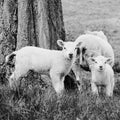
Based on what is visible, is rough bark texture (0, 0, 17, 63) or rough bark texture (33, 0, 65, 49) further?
rough bark texture (0, 0, 17, 63)

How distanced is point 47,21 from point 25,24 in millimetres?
446

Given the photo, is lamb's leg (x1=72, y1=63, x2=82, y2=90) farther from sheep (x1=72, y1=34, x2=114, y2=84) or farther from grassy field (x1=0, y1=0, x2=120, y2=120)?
grassy field (x1=0, y1=0, x2=120, y2=120)

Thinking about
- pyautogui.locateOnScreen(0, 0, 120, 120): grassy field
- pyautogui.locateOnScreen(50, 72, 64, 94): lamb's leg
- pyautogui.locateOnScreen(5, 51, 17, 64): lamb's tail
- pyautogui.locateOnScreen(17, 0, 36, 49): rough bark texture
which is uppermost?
pyautogui.locateOnScreen(17, 0, 36, 49): rough bark texture

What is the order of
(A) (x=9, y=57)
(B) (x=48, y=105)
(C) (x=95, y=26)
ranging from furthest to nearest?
(C) (x=95, y=26) < (A) (x=9, y=57) < (B) (x=48, y=105)

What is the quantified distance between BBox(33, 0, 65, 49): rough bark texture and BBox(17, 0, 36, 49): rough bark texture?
0.12 meters

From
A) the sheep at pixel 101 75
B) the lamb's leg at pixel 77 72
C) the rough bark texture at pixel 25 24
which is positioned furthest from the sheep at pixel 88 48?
the rough bark texture at pixel 25 24

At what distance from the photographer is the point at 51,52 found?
8.20 m

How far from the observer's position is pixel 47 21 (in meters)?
9.09

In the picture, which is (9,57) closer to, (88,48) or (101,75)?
(88,48)

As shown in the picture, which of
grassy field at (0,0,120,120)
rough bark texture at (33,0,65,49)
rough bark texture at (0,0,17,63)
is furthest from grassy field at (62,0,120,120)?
rough bark texture at (0,0,17,63)

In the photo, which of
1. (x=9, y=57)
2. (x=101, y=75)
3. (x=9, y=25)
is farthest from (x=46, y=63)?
(x=9, y=25)

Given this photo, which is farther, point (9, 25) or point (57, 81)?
point (9, 25)

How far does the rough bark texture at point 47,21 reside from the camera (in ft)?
29.6

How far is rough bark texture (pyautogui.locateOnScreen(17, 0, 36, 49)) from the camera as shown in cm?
902
